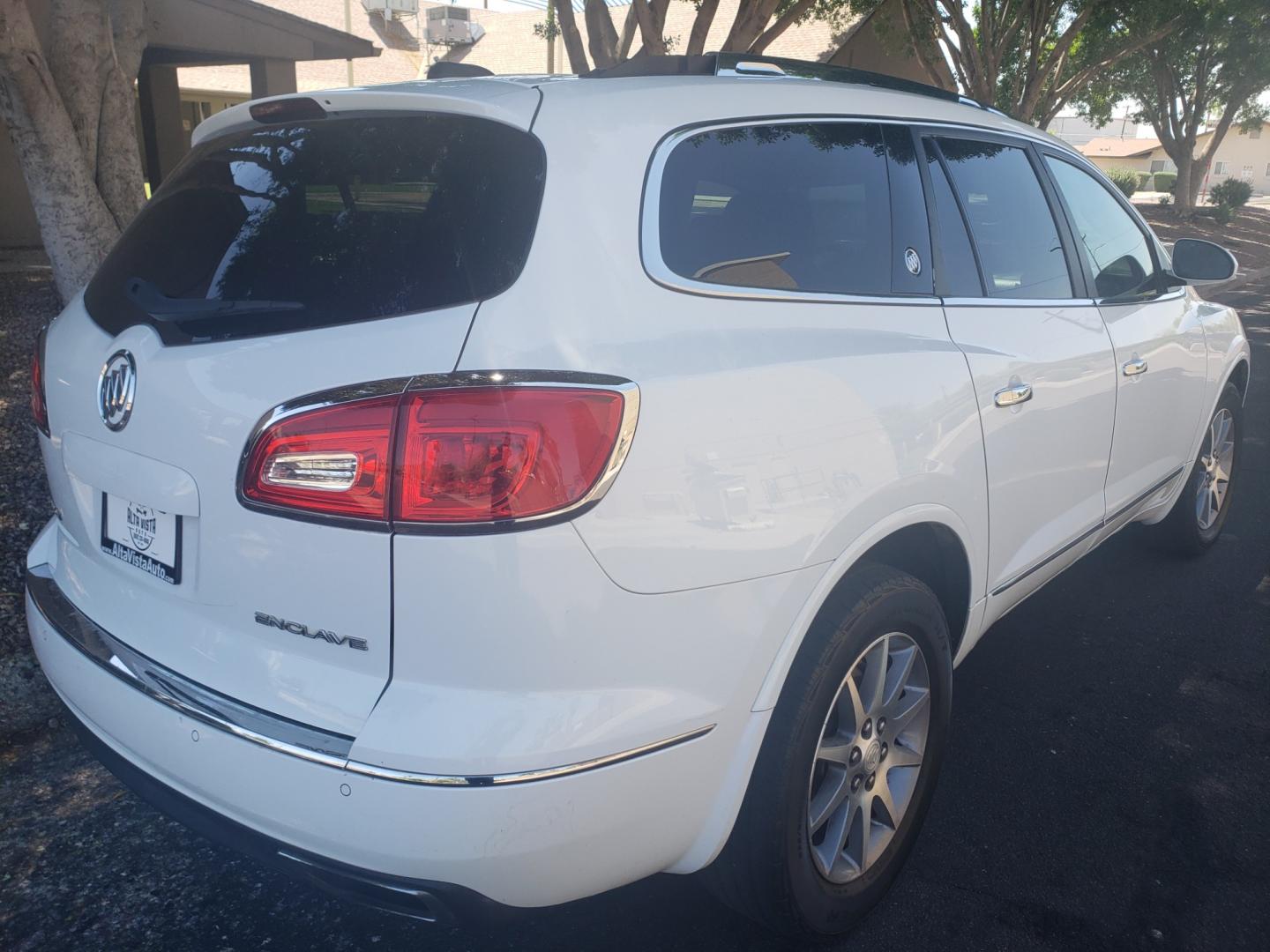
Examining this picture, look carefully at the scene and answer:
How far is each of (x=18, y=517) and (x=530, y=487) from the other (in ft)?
11.4

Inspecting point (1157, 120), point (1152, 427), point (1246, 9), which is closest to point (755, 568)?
point (1152, 427)

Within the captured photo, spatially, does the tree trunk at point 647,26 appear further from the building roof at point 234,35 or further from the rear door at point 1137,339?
the rear door at point 1137,339

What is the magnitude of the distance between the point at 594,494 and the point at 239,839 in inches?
36.3

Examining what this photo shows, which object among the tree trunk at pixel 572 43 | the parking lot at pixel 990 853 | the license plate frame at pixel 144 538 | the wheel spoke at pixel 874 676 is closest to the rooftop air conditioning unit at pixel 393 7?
the tree trunk at pixel 572 43

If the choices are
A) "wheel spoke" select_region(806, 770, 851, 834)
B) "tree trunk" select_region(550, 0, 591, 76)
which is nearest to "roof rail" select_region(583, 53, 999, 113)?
"wheel spoke" select_region(806, 770, 851, 834)

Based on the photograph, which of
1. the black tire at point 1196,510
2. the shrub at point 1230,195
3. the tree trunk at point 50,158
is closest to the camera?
the black tire at point 1196,510

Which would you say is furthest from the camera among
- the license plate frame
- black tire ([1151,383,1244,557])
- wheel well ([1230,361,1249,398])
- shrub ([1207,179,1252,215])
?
shrub ([1207,179,1252,215])

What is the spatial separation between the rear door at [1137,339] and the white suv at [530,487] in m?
1.06

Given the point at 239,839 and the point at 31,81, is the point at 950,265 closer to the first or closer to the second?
the point at 239,839

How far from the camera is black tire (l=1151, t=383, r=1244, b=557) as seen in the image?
484 centimetres

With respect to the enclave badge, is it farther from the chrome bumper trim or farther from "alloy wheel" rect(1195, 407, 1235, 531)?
"alloy wheel" rect(1195, 407, 1235, 531)

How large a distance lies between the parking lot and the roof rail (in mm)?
1855

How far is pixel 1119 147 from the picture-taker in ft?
315

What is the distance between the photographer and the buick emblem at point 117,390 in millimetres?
2109
